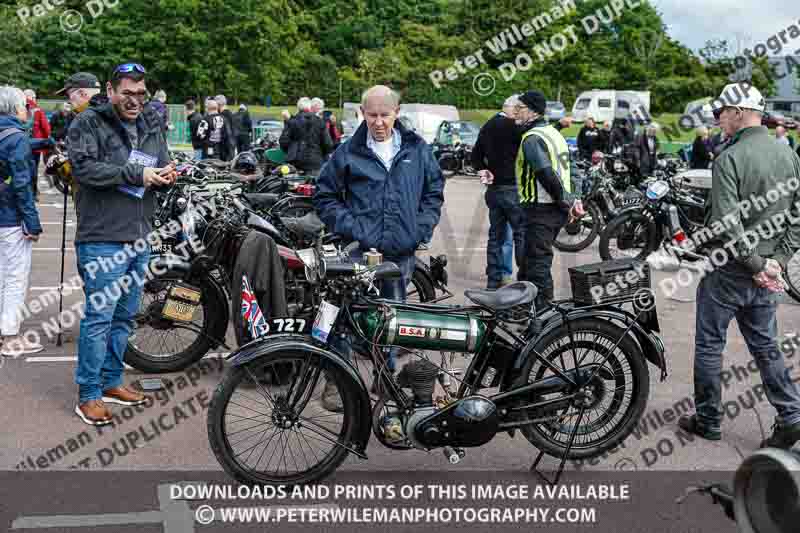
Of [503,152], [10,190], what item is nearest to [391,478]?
[10,190]

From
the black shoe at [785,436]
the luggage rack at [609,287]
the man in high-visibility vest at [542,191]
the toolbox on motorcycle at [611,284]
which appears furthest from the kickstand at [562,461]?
the man in high-visibility vest at [542,191]

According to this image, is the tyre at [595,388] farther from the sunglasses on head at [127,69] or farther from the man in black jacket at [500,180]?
the man in black jacket at [500,180]

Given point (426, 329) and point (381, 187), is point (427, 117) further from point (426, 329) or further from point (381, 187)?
point (426, 329)

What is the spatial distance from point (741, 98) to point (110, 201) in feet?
12.0

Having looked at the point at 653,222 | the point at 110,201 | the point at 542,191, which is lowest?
the point at 653,222

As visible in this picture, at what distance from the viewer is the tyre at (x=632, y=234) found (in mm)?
10453

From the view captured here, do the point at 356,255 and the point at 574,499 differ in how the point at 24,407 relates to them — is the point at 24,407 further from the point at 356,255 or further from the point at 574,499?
the point at 574,499

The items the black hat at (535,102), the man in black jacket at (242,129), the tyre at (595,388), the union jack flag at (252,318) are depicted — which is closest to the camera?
the union jack flag at (252,318)

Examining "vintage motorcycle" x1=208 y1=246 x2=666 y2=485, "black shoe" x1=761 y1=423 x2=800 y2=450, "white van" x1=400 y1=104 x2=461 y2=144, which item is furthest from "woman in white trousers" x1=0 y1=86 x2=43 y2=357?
"white van" x1=400 y1=104 x2=461 y2=144

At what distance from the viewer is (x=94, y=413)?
5.15 meters

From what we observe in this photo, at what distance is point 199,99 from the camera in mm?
47594

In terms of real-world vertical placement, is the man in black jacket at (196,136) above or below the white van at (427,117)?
below

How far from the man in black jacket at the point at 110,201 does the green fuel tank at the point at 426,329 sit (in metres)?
1.66

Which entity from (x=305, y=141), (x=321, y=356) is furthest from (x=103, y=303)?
(x=305, y=141)
